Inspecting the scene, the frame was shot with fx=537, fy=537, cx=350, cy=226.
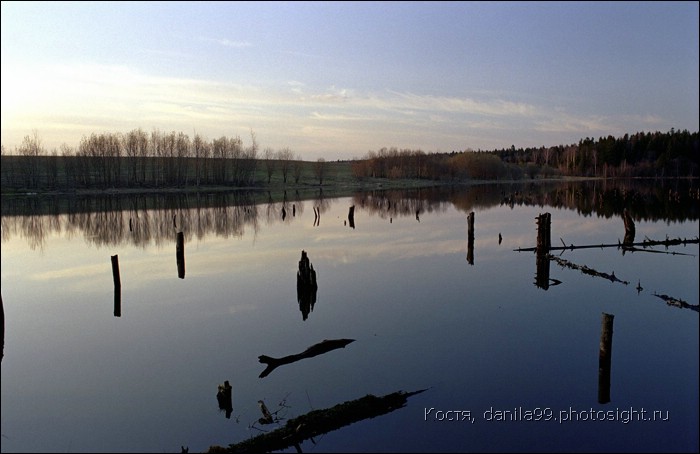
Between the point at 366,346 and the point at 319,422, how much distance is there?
4819 millimetres

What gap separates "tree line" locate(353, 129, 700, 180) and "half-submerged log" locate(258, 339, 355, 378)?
130117 millimetres

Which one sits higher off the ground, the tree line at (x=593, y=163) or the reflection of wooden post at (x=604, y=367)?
the tree line at (x=593, y=163)

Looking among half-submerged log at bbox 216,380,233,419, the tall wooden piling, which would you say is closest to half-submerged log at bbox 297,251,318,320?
half-submerged log at bbox 216,380,233,419

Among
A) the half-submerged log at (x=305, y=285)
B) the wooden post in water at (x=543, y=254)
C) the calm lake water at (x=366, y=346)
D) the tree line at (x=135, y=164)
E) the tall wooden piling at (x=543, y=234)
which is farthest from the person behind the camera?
the tree line at (x=135, y=164)

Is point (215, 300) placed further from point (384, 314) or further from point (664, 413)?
point (664, 413)

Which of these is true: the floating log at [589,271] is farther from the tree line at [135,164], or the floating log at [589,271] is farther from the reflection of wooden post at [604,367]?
the tree line at [135,164]

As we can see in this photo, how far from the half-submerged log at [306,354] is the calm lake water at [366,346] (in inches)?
7.2

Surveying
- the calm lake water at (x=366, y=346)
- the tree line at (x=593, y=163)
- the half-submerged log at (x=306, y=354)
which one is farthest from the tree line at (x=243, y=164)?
the half-submerged log at (x=306, y=354)

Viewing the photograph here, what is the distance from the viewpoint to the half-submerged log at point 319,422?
978cm

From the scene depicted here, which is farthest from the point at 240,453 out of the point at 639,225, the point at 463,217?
the point at 463,217

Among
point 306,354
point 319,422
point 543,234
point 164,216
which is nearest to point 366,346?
point 306,354

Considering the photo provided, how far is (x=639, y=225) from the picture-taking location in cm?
4331

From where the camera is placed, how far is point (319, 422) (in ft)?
34.4

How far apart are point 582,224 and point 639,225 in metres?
4.30
